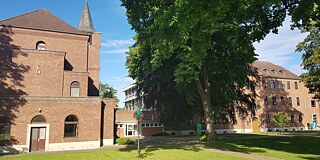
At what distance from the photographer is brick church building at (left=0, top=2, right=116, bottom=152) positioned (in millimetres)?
20609

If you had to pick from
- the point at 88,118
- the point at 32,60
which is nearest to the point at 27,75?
the point at 32,60

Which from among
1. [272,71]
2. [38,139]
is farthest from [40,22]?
[272,71]

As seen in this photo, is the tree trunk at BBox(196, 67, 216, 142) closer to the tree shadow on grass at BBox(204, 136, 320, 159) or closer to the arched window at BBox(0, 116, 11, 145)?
the tree shadow on grass at BBox(204, 136, 320, 159)

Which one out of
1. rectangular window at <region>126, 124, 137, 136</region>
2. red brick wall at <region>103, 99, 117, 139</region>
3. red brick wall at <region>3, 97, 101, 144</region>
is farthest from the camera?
rectangular window at <region>126, 124, 137, 136</region>

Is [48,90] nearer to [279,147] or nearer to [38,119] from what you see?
[38,119]

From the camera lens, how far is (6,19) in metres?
28.8

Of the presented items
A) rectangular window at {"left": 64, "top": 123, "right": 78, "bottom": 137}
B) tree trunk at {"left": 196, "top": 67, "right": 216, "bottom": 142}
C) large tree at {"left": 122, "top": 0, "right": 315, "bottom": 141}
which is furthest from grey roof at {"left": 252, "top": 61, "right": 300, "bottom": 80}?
rectangular window at {"left": 64, "top": 123, "right": 78, "bottom": 137}

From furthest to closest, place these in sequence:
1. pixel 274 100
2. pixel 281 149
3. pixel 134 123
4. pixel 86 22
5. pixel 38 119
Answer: pixel 274 100, pixel 86 22, pixel 134 123, pixel 38 119, pixel 281 149

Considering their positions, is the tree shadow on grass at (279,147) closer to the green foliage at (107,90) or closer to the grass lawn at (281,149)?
the grass lawn at (281,149)

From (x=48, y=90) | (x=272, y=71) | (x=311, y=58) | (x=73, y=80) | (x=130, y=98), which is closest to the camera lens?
(x=48, y=90)

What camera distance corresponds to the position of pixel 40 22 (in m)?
30.4

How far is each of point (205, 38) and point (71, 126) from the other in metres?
15.5

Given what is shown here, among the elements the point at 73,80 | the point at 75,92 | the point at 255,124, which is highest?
the point at 73,80

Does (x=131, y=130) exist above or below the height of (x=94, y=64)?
below
